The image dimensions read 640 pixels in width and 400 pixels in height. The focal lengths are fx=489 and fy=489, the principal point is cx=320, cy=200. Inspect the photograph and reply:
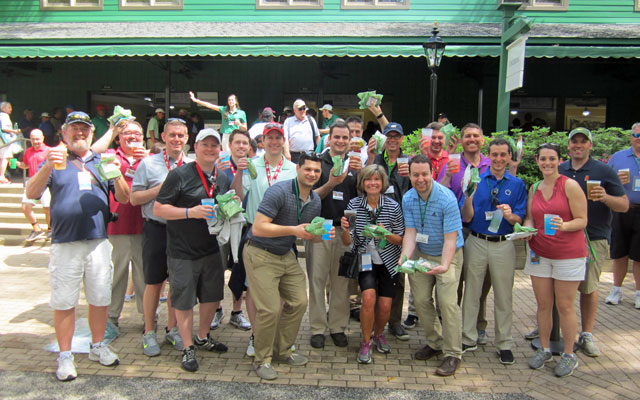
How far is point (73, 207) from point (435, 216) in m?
3.06

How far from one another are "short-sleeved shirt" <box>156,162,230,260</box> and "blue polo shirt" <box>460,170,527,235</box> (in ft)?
7.83

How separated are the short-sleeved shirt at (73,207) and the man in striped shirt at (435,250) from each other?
268cm

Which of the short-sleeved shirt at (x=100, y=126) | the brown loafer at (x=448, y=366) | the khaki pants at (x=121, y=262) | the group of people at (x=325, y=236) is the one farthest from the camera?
the short-sleeved shirt at (x=100, y=126)

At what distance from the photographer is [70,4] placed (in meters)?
14.1

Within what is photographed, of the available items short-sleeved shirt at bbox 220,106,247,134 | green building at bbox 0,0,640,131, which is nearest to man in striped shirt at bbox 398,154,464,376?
short-sleeved shirt at bbox 220,106,247,134

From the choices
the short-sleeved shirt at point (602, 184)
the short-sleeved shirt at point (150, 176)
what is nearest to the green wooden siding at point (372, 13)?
the short-sleeved shirt at point (602, 184)

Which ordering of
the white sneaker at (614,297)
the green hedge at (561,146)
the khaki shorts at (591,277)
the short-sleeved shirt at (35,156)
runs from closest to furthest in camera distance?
the khaki shorts at (591,277)
the white sneaker at (614,297)
the green hedge at (561,146)
the short-sleeved shirt at (35,156)

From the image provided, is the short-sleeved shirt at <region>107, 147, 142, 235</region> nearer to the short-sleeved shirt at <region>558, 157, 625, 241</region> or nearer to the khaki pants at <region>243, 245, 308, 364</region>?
the khaki pants at <region>243, 245, 308, 364</region>

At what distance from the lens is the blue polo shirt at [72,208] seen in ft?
13.0

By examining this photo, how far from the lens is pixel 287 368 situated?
14.3 ft

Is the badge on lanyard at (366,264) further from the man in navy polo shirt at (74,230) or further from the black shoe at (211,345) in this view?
the man in navy polo shirt at (74,230)

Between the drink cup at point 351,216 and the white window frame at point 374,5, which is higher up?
the white window frame at point 374,5

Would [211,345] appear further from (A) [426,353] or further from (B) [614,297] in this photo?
(B) [614,297]

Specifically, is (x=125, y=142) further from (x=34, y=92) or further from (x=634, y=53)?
(x=34, y=92)
